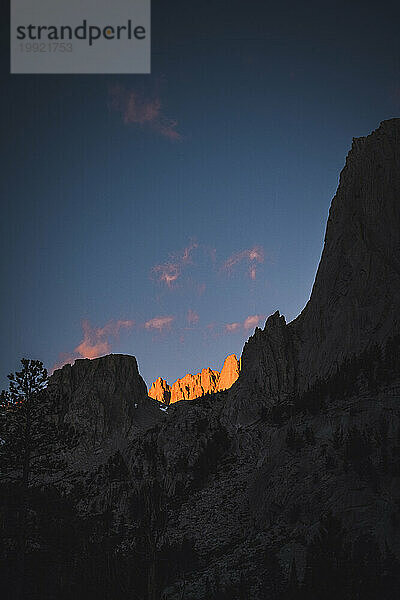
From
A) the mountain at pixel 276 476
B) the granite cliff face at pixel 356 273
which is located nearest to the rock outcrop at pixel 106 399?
the mountain at pixel 276 476

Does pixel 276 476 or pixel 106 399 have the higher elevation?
pixel 106 399

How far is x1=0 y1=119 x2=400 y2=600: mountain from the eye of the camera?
25.8 m

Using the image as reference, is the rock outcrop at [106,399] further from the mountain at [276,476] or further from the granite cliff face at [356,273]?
the granite cliff face at [356,273]

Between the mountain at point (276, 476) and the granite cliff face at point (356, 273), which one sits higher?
the granite cliff face at point (356, 273)

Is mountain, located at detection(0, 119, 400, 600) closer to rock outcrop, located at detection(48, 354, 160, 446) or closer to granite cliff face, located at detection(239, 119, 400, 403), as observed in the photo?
granite cliff face, located at detection(239, 119, 400, 403)

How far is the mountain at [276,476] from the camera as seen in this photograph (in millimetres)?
25844

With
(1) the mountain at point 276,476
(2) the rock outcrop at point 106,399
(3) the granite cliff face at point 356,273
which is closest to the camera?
(1) the mountain at point 276,476

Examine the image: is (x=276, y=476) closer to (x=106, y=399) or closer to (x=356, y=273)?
(x=356, y=273)

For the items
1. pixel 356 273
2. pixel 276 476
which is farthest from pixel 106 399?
pixel 276 476

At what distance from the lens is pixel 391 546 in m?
31.5

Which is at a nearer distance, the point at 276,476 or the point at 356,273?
the point at 276,476

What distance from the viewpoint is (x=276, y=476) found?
4734 centimetres

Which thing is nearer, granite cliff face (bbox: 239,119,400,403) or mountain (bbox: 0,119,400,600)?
mountain (bbox: 0,119,400,600)

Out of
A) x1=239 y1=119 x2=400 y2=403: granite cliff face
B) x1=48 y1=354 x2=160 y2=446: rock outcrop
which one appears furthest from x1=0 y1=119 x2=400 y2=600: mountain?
x1=48 y1=354 x2=160 y2=446: rock outcrop
